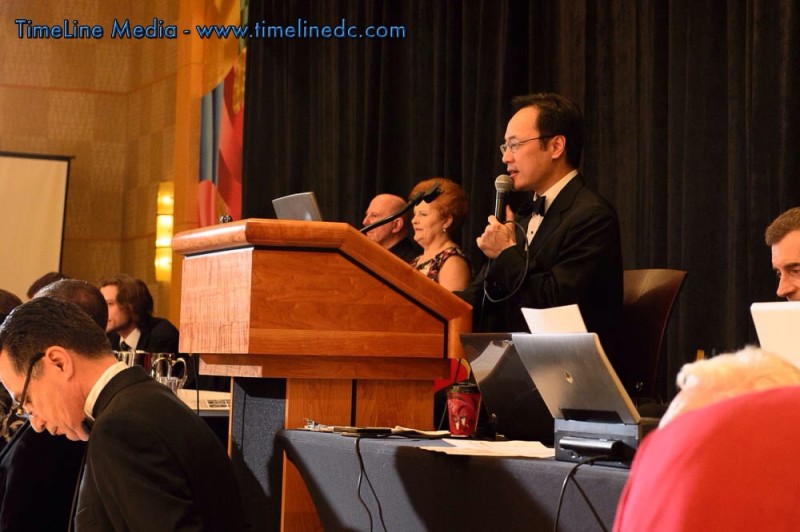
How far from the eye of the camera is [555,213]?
10.3 feet

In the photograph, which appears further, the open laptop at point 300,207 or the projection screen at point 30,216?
the projection screen at point 30,216

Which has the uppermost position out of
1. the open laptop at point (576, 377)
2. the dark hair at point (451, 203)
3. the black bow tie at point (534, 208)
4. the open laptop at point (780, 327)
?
the dark hair at point (451, 203)

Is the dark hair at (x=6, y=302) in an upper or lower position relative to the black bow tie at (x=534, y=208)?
lower

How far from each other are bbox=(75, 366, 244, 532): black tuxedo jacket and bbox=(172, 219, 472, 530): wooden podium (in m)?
0.29

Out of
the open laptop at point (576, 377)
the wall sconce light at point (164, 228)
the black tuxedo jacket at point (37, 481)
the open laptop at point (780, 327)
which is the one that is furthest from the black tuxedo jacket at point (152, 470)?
the wall sconce light at point (164, 228)

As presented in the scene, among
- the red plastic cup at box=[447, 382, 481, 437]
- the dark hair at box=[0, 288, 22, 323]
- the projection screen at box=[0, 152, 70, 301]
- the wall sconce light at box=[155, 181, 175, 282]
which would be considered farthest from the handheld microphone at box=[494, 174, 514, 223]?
the projection screen at box=[0, 152, 70, 301]

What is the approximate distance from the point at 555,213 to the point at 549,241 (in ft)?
0.33

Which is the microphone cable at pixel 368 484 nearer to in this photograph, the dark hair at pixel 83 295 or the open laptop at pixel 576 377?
the open laptop at pixel 576 377

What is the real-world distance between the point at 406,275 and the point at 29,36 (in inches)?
292

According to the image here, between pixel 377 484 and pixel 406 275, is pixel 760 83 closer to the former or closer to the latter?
pixel 406 275

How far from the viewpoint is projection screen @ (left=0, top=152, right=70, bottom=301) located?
28.6 feet

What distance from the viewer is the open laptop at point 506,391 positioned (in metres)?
2.32

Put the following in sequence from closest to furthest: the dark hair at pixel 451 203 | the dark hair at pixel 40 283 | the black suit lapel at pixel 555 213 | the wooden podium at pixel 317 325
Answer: the wooden podium at pixel 317 325, the black suit lapel at pixel 555 213, the dark hair at pixel 451 203, the dark hair at pixel 40 283

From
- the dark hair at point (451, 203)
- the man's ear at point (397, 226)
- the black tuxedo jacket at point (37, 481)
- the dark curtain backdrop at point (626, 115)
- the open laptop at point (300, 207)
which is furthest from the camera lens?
the man's ear at point (397, 226)
